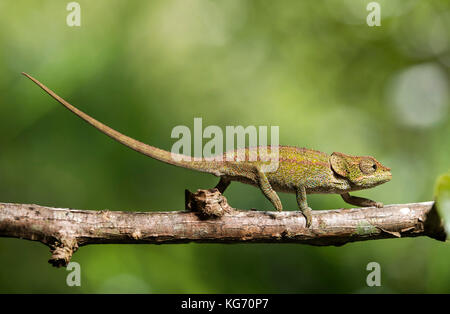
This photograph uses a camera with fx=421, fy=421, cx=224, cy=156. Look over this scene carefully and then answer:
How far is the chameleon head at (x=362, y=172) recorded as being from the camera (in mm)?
2359

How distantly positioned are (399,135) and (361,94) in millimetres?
496

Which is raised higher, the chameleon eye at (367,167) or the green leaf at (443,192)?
the chameleon eye at (367,167)

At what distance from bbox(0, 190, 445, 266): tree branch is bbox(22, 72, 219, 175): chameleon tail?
187 millimetres

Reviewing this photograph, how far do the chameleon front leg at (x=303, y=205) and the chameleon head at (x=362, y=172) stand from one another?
26cm

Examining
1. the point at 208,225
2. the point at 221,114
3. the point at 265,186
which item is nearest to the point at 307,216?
the point at 265,186

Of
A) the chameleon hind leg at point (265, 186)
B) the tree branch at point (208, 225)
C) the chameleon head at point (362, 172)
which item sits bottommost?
the tree branch at point (208, 225)

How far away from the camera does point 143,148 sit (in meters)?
1.88

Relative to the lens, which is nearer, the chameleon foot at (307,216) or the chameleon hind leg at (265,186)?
the chameleon foot at (307,216)

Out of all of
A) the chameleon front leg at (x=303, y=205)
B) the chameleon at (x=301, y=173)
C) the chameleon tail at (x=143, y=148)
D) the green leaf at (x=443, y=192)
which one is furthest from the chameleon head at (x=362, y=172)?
the green leaf at (x=443, y=192)

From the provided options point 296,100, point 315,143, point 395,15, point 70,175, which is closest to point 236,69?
point 296,100

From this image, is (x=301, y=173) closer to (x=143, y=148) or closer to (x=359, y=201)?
(x=359, y=201)

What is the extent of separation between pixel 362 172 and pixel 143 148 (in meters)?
1.25

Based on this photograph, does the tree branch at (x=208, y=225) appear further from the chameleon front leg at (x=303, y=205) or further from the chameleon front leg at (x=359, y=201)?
the chameleon front leg at (x=359, y=201)

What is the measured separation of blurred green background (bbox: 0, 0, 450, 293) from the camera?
2.85 meters
